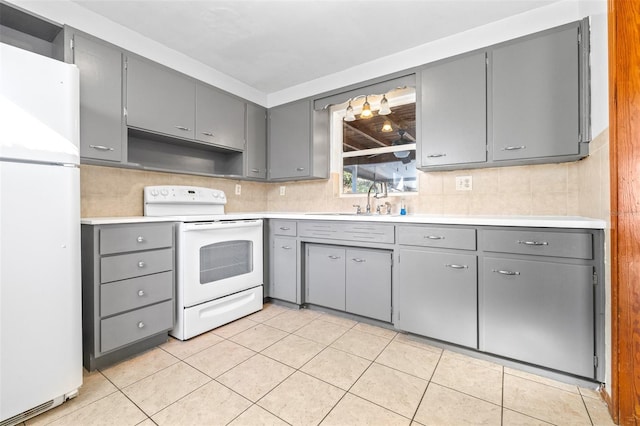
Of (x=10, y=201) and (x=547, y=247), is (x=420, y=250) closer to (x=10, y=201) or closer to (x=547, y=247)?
(x=547, y=247)

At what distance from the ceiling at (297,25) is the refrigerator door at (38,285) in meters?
1.38

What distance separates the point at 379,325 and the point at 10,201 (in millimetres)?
2359

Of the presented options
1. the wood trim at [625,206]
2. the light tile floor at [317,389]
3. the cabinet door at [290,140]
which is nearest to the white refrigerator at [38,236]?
the light tile floor at [317,389]

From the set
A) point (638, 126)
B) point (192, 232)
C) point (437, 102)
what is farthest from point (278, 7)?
point (638, 126)

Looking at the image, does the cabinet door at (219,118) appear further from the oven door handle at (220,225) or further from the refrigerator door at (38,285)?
the refrigerator door at (38,285)

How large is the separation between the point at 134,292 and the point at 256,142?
195 cm

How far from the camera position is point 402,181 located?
2832 millimetres

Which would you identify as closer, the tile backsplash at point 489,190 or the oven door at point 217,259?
the tile backsplash at point 489,190

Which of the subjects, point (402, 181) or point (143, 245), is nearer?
point (143, 245)

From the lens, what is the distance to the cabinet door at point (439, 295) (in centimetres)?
188

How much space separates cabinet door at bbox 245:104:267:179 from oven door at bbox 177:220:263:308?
30.8 inches

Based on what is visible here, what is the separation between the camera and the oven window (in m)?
2.30

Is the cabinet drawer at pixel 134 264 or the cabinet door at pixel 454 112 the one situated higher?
the cabinet door at pixel 454 112

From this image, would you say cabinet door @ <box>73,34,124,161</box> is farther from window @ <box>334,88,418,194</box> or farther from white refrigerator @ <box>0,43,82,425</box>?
window @ <box>334,88,418,194</box>
